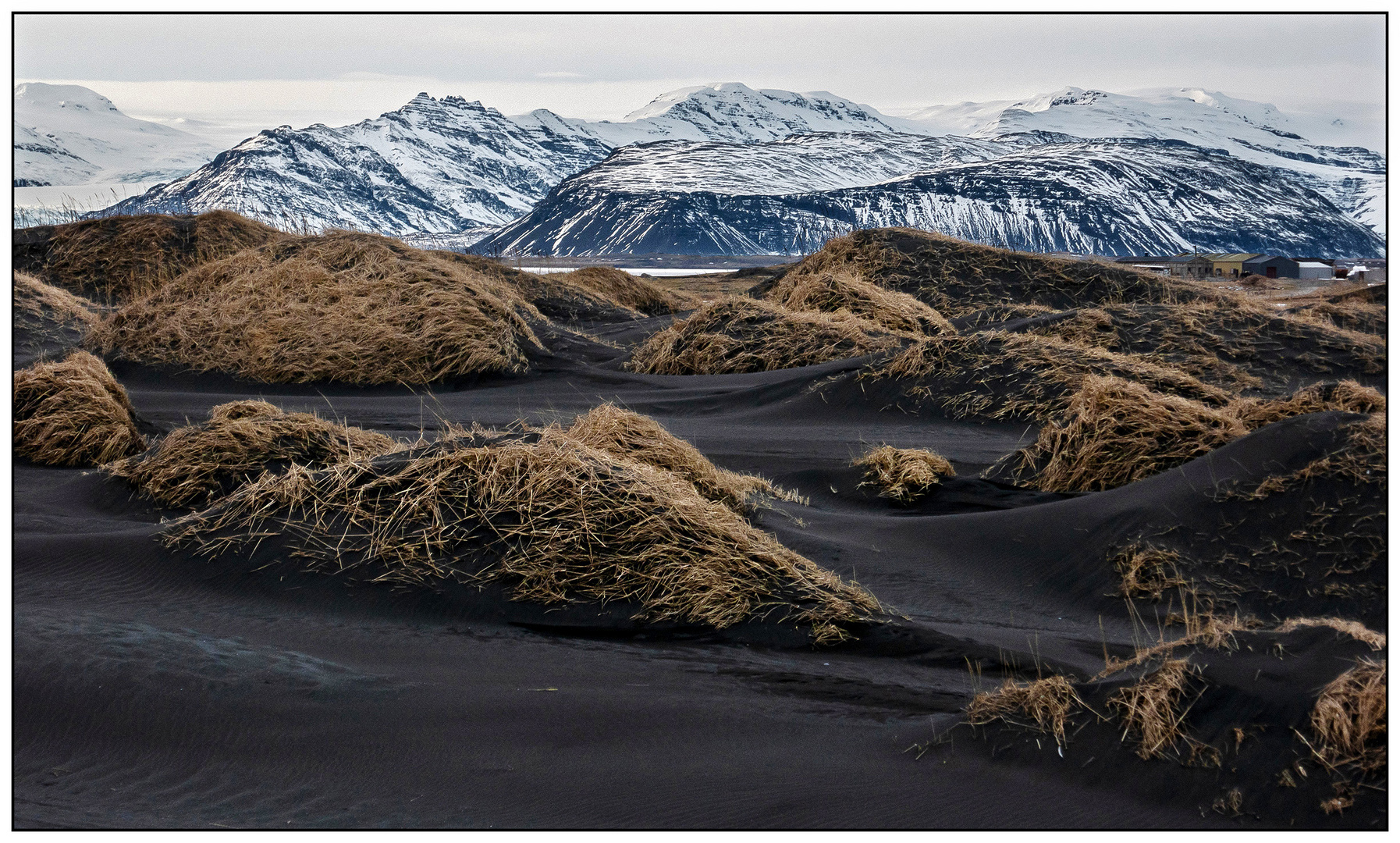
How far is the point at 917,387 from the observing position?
38.2 ft

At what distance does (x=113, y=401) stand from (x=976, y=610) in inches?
274

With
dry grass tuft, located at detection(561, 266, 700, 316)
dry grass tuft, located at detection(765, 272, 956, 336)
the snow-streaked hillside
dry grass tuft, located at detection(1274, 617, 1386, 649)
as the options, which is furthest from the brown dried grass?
the snow-streaked hillside

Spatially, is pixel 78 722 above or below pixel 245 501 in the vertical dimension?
below

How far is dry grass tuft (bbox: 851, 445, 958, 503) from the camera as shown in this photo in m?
7.66

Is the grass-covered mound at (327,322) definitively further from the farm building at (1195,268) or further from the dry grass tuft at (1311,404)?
the farm building at (1195,268)

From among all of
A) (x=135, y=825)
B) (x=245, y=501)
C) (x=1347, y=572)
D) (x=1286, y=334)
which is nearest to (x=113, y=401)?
(x=245, y=501)

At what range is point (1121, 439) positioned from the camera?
7637 millimetres

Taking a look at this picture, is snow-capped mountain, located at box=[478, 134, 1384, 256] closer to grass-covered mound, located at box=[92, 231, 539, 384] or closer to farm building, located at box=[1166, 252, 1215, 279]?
farm building, located at box=[1166, 252, 1215, 279]

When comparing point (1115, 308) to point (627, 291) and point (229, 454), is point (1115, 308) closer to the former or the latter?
point (229, 454)

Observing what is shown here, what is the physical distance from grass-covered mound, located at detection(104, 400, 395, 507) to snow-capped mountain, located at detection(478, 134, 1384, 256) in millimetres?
91744

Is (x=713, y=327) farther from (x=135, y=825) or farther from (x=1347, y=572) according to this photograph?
(x=135, y=825)

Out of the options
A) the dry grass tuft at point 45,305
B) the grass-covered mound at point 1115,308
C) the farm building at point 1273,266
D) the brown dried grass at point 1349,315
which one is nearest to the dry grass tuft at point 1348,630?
the grass-covered mound at point 1115,308

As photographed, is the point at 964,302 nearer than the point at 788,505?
No

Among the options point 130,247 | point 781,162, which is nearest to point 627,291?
point 130,247
